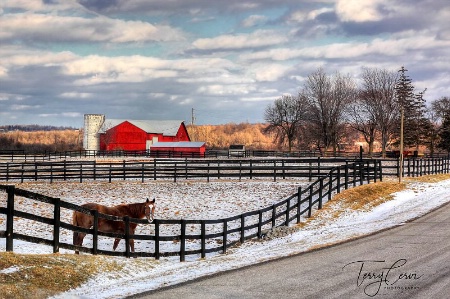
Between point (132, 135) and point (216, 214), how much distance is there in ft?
234

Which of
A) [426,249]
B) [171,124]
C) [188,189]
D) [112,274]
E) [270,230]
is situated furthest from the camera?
[171,124]

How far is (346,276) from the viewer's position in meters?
11.8

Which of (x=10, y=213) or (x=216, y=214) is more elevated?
(x=10, y=213)

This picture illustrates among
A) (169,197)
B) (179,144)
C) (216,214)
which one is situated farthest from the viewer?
(179,144)

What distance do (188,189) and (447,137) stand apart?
66.7m

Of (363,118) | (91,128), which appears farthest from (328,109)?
(91,128)

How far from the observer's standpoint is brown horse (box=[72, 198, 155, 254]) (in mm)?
15922

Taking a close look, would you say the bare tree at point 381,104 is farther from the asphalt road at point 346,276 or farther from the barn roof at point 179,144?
the asphalt road at point 346,276

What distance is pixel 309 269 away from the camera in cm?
1260

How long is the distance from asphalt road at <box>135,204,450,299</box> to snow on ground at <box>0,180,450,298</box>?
29.4 inches

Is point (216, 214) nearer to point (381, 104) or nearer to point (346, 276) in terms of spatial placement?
point (346, 276)

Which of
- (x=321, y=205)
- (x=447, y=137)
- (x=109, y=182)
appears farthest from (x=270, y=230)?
(x=447, y=137)

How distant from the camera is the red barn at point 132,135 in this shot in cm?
9562

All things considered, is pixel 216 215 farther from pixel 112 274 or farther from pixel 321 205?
pixel 112 274
